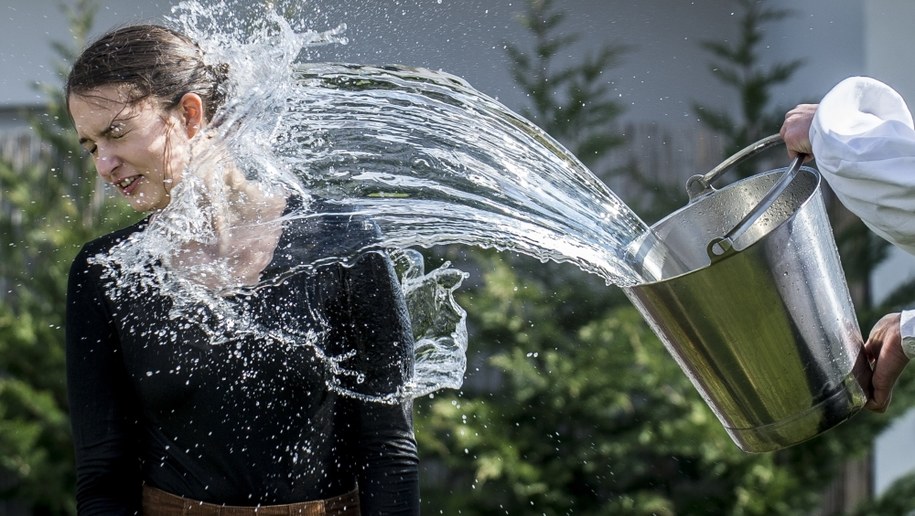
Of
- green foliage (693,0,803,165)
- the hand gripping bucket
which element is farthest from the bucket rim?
green foliage (693,0,803,165)

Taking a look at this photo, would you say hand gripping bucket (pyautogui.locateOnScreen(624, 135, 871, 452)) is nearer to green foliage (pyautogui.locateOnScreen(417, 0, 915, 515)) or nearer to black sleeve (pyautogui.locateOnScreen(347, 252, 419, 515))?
black sleeve (pyautogui.locateOnScreen(347, 252, 419, 515))

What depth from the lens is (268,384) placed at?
84.7 inches

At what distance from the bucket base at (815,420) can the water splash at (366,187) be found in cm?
36

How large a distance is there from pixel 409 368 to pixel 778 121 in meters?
3.82

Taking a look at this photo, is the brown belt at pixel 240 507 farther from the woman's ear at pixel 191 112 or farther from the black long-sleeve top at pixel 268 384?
the woman's ear at pixel 191 112

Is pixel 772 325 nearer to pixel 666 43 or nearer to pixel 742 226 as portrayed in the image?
pixel 742 226

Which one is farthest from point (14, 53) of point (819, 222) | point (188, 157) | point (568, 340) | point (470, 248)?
point (819, 222)

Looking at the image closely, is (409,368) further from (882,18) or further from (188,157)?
(882,18)

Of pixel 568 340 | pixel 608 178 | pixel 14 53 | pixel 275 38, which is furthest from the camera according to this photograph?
pixel 14 53

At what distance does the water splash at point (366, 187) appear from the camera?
224 cm

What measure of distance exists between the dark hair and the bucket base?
114cm

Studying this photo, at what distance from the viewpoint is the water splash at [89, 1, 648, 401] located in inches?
88.1

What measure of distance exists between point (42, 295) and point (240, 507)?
3.74 m

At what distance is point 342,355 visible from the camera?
2.16m
